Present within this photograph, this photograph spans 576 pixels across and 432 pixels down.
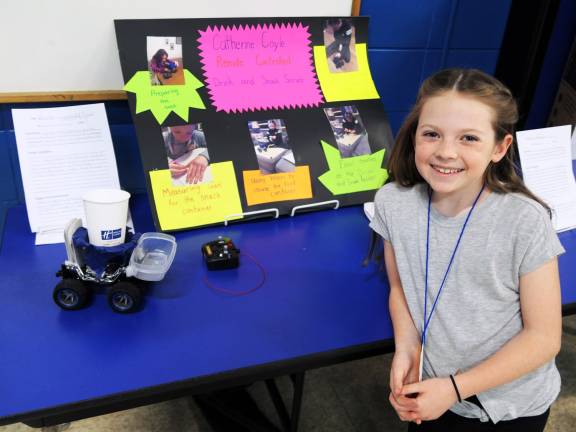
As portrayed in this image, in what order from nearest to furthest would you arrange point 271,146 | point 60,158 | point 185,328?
1. point 185,328
2. point 60,158
3. point 271,146

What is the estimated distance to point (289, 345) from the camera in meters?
0.83

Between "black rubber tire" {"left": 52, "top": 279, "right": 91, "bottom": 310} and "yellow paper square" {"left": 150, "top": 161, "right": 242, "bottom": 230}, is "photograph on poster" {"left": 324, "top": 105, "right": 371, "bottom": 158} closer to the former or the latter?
"yellow paper square" {"left": 150, "top": 161, "right": 242, "bottom": 230}

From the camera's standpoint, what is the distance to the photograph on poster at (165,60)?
3.77 ft

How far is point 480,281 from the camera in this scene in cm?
86

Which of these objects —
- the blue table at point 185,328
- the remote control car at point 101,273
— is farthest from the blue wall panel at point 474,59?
the remote control car at point 101,273

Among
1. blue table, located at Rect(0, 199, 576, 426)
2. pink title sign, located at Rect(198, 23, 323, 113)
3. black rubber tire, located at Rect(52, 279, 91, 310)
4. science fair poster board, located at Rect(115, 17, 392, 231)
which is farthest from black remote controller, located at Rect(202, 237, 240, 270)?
pink title sign, located at Rect(198, 23, 323, 113)

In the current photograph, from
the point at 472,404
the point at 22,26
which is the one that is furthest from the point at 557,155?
the point at 22,26

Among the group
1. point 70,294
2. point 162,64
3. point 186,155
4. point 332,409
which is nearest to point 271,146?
point 186,155

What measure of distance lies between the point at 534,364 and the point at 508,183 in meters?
0.30

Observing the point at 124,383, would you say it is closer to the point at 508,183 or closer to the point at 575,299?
the point at 508,183

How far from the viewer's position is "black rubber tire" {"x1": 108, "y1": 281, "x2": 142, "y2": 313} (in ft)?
2.80

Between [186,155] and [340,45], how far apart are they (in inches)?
20.6

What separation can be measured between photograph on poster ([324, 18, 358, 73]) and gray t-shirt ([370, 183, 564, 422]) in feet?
1.79

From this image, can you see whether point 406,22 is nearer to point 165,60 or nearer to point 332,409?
point 165,60
